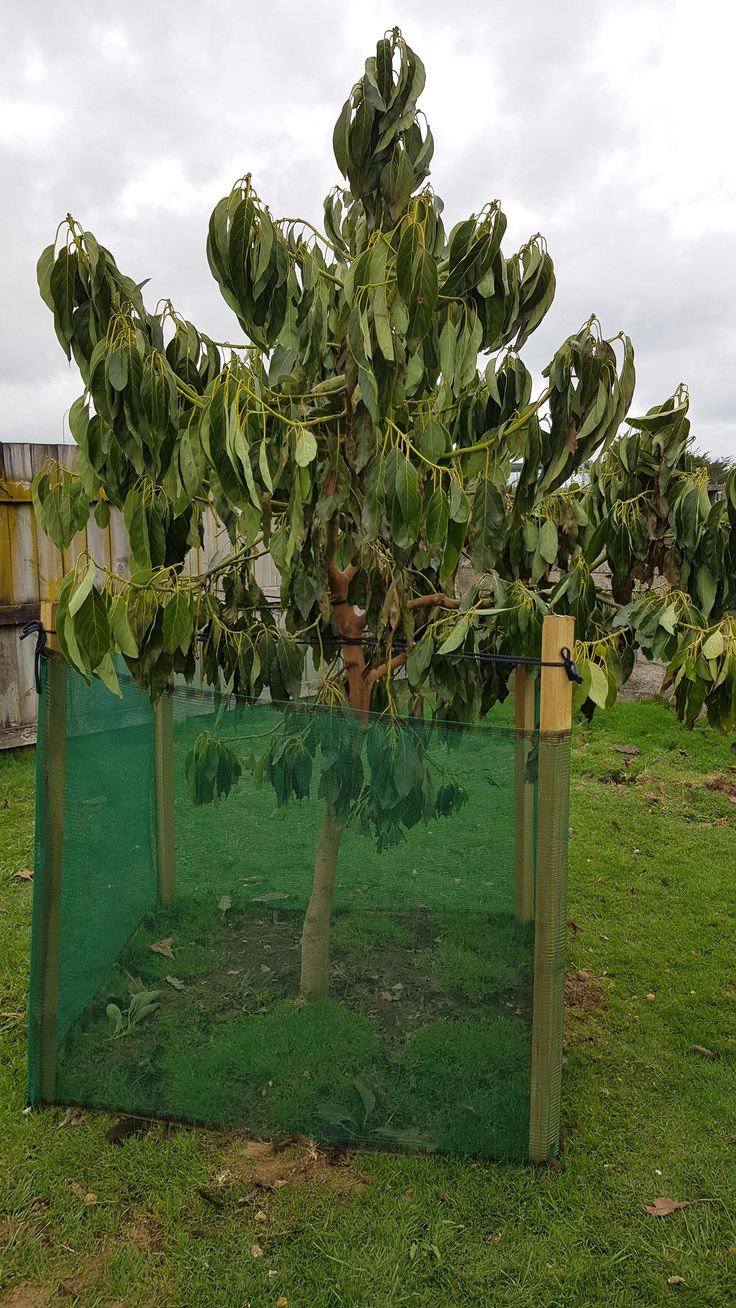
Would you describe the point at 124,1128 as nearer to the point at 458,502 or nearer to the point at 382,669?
the point at 382,669

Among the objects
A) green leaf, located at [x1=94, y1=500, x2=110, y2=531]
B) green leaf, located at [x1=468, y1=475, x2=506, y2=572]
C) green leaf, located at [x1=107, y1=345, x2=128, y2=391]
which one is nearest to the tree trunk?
green leaf, located at [x1=468, y1=475, x2=506, y2=572]

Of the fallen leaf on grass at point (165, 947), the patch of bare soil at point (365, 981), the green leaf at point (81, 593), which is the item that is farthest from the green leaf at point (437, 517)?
the fallen leaf on grass at point (165, 947)

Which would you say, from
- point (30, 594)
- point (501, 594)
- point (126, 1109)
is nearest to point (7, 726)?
point (30, 594)

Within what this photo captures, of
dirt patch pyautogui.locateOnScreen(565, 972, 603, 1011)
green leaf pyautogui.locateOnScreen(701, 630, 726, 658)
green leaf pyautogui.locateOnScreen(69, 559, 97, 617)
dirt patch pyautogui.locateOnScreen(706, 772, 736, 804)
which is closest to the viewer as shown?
green leaf pyautogui.locateOnScreen(69, 559, 97, 617)

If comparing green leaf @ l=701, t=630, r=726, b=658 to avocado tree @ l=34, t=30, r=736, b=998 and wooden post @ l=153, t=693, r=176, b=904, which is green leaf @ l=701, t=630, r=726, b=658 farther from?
wooden post @ l=153, t=693, r=176, b=904

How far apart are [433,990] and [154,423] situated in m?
1.64

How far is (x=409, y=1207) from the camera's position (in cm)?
210

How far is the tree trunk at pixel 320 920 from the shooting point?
2.38 metres

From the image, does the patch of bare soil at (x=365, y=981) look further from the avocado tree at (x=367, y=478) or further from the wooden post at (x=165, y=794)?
the wooden post at (x=165, y=794)

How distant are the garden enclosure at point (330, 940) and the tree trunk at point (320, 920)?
32 millimetres

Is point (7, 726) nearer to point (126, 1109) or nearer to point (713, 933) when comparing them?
point (126, 1109)

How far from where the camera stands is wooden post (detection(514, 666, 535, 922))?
7.20 ft

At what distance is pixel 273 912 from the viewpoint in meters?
2.38

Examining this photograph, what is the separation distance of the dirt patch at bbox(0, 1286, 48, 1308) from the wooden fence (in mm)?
3653
